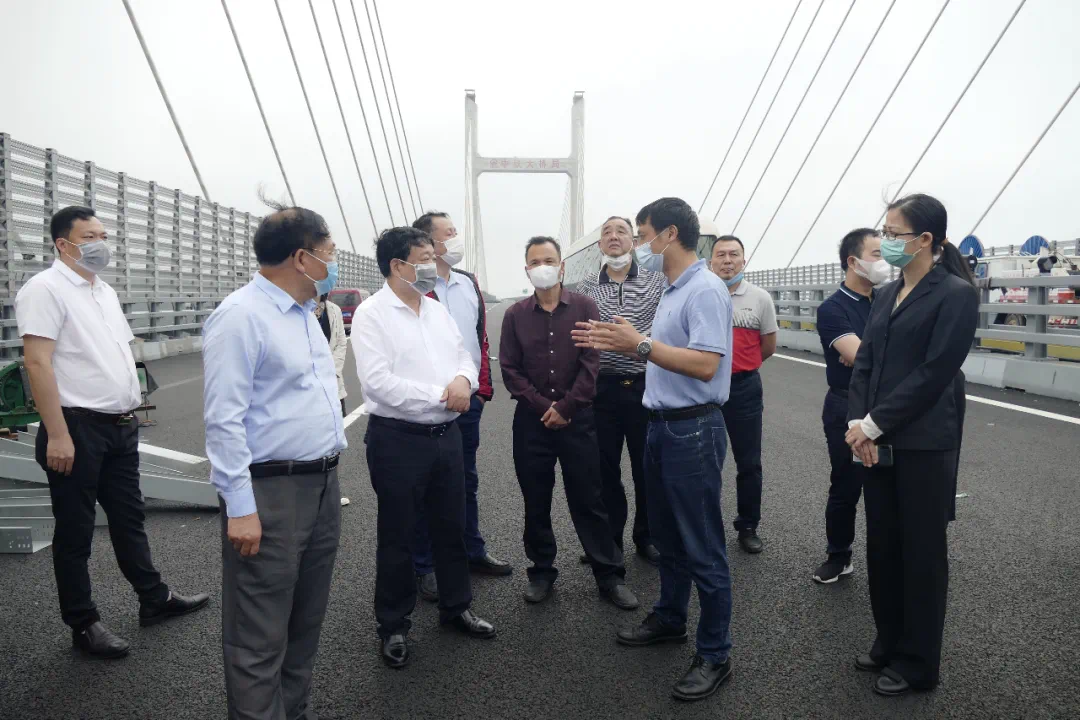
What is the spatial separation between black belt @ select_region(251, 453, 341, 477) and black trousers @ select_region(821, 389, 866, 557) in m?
2.70

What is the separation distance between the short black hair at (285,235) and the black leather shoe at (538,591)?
7.01 feet

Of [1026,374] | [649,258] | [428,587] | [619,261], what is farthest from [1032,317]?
[428,587]

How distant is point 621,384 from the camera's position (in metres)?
4.46

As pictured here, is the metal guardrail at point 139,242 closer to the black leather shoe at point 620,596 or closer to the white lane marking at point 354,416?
the white lane marking at point 354,416

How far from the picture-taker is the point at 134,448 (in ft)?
12.0

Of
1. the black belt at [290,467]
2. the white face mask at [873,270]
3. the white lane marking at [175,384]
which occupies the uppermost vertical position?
the white face mask at [873,270]

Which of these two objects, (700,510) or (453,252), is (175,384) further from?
(700,510)

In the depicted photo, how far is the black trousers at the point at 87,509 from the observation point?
334cm

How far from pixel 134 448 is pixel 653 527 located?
2380 millimetres

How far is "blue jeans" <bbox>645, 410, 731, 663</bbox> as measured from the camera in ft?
10.1

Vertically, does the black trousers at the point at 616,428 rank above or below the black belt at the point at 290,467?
below

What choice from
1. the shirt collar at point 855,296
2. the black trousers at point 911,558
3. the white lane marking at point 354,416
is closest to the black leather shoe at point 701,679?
the black trousers at point 911,558

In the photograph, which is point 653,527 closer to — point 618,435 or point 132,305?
point 618,435

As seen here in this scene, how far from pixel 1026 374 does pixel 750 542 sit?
25.6 ft
